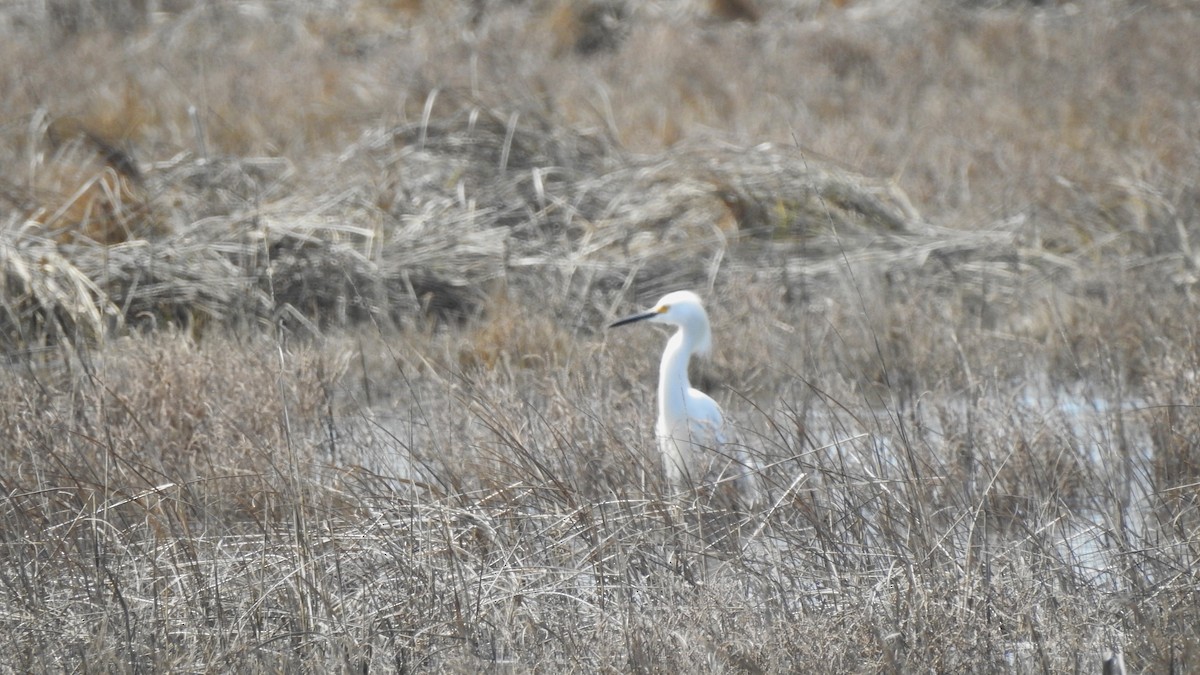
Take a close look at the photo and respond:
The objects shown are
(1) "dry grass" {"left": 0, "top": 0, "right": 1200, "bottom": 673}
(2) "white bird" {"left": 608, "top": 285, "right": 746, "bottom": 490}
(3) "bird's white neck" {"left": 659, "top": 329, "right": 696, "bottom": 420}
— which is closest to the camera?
(1) "dry grass" {"left": 0, "top": 0, "right": 1200, "bottom": 673}

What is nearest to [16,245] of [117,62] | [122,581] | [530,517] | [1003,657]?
[122,581]

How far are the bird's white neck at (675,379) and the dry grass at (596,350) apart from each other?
0.47 feet

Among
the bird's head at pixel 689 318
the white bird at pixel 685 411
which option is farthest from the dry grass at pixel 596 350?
the bird's head at pixel 689 318

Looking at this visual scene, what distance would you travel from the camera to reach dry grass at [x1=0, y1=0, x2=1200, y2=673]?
2709 millimetres

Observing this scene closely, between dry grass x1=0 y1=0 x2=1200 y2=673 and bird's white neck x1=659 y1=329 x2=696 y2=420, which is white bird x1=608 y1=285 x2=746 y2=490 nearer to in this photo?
bird's white neck x1=659 y1=329 x2=696 y2=420

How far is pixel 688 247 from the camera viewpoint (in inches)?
251

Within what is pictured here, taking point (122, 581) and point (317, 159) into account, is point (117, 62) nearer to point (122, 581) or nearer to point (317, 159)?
point (317, 159)

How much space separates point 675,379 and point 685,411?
26cm

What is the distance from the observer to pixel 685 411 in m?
3.70

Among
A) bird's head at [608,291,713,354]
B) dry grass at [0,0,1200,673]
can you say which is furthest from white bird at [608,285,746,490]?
dry grass at [0,0,1200,673]

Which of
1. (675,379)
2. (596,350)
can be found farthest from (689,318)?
(596,350)

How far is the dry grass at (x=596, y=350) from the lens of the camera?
271 cm

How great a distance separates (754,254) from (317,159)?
112 inches

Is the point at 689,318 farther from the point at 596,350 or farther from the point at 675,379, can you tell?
the point at 596,350
